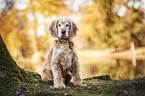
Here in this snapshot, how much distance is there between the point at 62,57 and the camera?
4.05 meters

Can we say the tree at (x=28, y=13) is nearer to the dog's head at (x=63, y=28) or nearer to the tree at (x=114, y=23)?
the tree at (x=114, y=23)

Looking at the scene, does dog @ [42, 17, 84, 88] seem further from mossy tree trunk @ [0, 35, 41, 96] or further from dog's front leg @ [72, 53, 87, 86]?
mossy tree trunk @ [0, 35, 41, 96]

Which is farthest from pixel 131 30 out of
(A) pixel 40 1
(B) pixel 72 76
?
(B) pixel 72 76

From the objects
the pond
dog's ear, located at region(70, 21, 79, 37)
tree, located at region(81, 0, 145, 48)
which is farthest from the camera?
tree, located at region(81, 0, 145, 48)

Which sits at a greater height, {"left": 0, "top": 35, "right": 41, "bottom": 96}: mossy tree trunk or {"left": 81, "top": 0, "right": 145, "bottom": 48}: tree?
{"left": 81, "top": 0, "right": 145, "bottom": 48}: tree

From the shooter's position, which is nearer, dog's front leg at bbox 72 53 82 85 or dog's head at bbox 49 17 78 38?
dog's head at bbox 49 17 78 38

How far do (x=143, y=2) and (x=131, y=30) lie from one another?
525cm

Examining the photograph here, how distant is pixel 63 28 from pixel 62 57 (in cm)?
81

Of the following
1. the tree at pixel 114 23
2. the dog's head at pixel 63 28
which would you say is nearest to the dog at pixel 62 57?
the dog's head at pixel 63 28

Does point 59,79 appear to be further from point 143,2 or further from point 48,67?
point 143,2

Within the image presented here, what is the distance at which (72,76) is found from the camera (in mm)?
4367

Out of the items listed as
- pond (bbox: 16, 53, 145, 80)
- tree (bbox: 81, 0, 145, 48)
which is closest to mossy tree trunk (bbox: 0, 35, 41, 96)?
pond (bbox: 16, 53, 145, 80)

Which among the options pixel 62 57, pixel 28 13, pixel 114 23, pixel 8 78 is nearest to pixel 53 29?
Result: pixel 62 57

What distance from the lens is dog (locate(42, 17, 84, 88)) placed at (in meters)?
3.97
